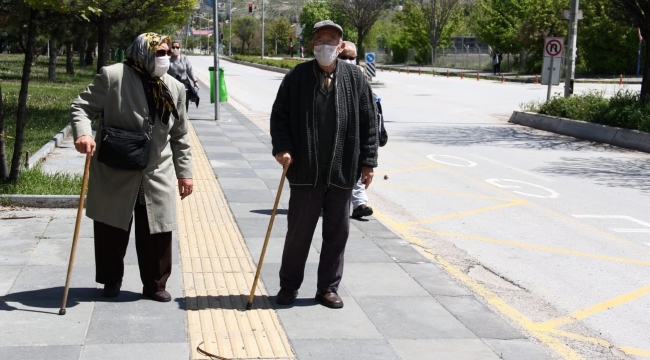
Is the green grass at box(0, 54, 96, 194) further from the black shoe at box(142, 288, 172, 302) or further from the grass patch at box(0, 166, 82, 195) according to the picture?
the black shoe at box(142, 288, 172, 302)

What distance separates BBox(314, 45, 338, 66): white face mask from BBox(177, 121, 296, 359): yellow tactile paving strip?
5.33ft

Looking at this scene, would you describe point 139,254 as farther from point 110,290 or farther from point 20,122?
point 20,122

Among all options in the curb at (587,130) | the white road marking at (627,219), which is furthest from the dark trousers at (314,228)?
the curb at (587,130)

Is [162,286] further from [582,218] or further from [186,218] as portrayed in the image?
[582,218]

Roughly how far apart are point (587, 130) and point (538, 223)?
392 inches

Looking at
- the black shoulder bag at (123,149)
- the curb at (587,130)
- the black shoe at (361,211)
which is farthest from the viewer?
the curb at (587,130)

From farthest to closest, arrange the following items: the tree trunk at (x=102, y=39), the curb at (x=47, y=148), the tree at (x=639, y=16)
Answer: the tree trunk at (x=102, y=39) → the tree at (x=639, y=16) → the curb at (x=47, y=148)

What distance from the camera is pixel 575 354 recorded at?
5242mm

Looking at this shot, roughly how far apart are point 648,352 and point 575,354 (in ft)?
1.69

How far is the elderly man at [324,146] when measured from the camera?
5.60 m

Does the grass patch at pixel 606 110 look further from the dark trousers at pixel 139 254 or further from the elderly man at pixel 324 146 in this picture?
the dark trousers at pixel 139 254

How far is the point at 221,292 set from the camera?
6.05 m

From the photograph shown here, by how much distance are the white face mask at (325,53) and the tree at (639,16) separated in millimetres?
14510

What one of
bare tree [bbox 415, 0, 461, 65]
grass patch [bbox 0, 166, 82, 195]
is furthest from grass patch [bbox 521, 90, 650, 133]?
bare tree [bbox 415, 0, 461, 65]
